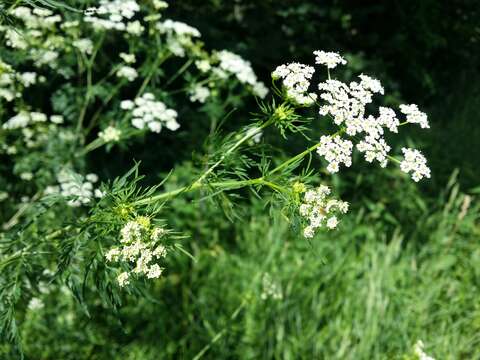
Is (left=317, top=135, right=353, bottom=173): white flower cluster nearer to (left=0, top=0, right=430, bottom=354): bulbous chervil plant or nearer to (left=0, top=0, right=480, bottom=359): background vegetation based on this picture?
(left=0, top=0, right=430, bottom=354): bulbous chervil plant

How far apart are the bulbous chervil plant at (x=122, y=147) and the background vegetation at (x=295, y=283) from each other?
0.65 ft

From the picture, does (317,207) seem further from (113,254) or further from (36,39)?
(36,39)

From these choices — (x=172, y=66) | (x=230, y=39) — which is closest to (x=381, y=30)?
(x=230, y=39)

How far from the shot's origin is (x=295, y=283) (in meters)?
3.58

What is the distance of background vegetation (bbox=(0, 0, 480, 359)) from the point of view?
10.5 feet

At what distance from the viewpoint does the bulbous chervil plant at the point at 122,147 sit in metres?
1.76

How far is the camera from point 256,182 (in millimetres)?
1859

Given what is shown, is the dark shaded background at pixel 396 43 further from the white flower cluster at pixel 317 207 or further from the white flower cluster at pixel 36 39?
the white flower cluster at pixel 317 207

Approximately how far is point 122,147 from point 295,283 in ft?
4.23

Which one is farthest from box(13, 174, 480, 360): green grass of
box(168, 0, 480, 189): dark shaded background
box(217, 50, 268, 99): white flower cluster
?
box(168, 0, 480, 189): dark shaded background

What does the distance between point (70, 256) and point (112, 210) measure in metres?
0.22

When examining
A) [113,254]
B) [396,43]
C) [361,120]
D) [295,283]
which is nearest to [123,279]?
[113,254]

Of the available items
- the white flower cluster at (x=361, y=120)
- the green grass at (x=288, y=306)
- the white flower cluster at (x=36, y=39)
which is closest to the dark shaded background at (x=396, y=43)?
the green grass at (x=288, y=306)

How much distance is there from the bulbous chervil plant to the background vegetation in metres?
0.20
